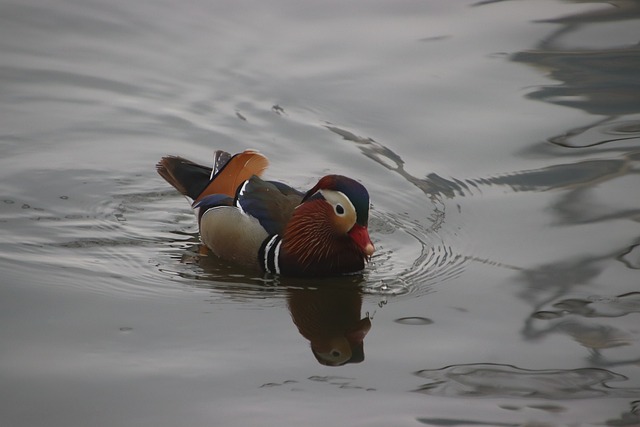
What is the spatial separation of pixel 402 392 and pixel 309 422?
1.98ft

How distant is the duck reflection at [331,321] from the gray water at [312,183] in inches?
0.9

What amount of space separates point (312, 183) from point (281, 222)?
1374 mm

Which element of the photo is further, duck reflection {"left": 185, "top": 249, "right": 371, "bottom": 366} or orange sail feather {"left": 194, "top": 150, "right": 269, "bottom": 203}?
orange sail feather {"left": 194, "top": 150, "right": 269, "bottom": 203}

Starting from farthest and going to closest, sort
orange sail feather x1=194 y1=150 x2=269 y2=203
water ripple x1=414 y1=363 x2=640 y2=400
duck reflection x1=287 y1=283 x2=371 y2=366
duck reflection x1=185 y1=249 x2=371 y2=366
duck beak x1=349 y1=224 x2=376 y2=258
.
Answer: orange sail feather x1=194 y1=150 x2=269 y2=203, duck beak x1=349 y1=224 x2=376 y2=258, duck reflection x1=185 y1=249 x2=371 y2=366, duck reflection x1=287 y1=283 x2=371 y2=366, water ripple x1=414 y1=363 x2=640 y2=400

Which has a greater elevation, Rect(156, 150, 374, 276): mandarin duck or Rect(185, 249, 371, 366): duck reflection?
Rect(156, 150, 374, 276): mandarin duck

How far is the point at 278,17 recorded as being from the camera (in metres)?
12.6

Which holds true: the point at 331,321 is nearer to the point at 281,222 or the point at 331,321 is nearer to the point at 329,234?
the point at 329,234

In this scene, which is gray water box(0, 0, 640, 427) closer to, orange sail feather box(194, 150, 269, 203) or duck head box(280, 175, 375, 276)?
duck head box(280, 175, 375, 276)

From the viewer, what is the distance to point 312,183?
9.41 m

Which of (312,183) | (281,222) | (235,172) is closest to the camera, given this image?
(281,222)

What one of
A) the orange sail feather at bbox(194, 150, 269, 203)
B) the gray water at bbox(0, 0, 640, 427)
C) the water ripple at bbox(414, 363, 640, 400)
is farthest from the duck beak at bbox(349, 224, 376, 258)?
the water ripple at bbox(414, 363, 640, 400)

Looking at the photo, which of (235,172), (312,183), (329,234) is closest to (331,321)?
(329,234)

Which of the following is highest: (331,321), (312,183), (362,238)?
(312,183)

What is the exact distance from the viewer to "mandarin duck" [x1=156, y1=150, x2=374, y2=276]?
768cm
